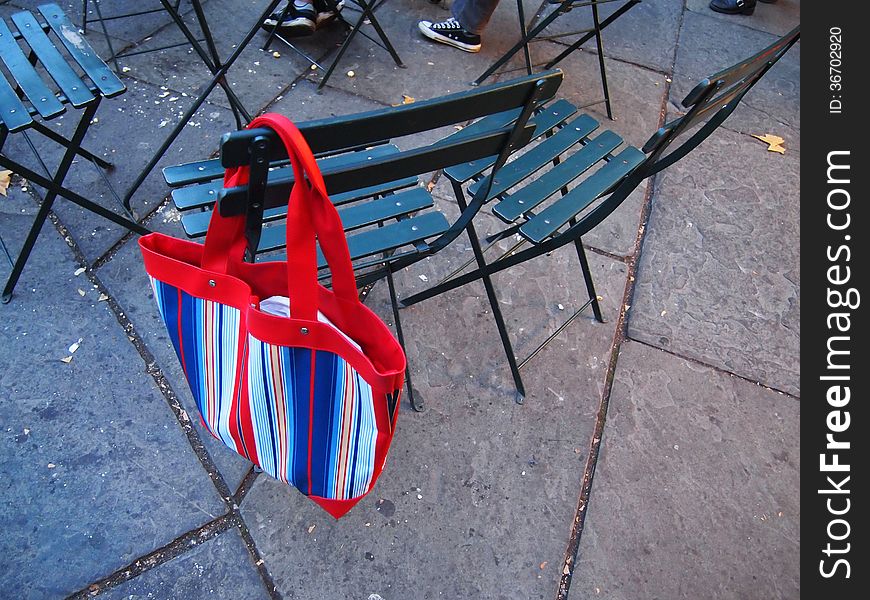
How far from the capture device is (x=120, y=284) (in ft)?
7.87

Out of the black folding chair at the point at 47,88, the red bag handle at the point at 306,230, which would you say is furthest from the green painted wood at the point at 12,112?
the red bag handle at the point at 306,230

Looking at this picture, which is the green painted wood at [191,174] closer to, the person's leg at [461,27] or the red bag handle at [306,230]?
the red bag handle at [306,230]

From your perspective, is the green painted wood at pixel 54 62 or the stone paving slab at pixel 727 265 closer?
the green painted wood at pixel 54 62

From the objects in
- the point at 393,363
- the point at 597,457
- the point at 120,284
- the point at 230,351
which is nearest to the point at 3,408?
the point at 120,284

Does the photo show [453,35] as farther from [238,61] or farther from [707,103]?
[707,103]

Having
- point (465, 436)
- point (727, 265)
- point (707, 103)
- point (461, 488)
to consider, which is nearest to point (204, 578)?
point (461, 488)

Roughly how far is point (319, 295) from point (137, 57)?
9.09 ft

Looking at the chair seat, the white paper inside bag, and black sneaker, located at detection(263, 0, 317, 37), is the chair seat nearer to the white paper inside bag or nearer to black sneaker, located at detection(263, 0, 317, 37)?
the white paper inside bag

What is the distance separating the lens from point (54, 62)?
→ 2.12m

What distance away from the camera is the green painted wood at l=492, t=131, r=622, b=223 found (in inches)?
78.2

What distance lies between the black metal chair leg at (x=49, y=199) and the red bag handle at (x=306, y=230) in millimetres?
1130

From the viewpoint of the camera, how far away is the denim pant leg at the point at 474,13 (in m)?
3.66

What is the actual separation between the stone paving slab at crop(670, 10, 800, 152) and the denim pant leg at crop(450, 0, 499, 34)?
1.19m

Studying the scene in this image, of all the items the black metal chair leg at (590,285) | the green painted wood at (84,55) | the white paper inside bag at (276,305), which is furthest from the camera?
the black metal chair leg at (590,285)
